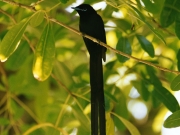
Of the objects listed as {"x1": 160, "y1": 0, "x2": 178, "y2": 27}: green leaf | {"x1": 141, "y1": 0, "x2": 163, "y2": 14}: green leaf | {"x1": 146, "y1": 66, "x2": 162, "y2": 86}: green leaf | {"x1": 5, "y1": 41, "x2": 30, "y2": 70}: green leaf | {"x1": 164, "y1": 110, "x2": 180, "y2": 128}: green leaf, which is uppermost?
{"x1": 141, "y1": 0, "x2": 163, "y2": 14}: green leaf

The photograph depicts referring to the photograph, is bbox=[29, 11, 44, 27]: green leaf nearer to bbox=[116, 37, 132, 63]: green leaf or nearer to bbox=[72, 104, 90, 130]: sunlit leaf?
bbox=[116, 37, 132, 63]: green leaf

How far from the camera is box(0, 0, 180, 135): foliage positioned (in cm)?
151

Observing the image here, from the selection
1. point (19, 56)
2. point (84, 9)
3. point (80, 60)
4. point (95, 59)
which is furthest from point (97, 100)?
point (80, 60)

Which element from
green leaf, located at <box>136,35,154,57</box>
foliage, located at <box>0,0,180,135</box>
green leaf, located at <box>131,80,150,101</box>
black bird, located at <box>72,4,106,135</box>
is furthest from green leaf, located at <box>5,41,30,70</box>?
green leaf, located at <box>136,35,154,57</box>

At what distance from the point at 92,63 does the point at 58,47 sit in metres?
0.83

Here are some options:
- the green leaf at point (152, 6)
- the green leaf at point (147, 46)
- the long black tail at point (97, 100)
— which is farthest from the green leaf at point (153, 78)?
the green leaf at point (152, 6)

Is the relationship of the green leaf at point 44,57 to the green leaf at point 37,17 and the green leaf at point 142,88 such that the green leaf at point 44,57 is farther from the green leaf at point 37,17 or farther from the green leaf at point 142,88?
the green leaf at point 142,88

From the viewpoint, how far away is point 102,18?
196 centimetres

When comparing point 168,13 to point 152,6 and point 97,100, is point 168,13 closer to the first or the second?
point 152,6

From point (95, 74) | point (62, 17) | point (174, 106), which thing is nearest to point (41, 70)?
point (95, 74)

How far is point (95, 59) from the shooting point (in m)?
1.73

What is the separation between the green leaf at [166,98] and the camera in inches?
72.0

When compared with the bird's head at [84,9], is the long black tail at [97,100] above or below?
below

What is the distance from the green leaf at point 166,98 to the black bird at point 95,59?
0.87ft
